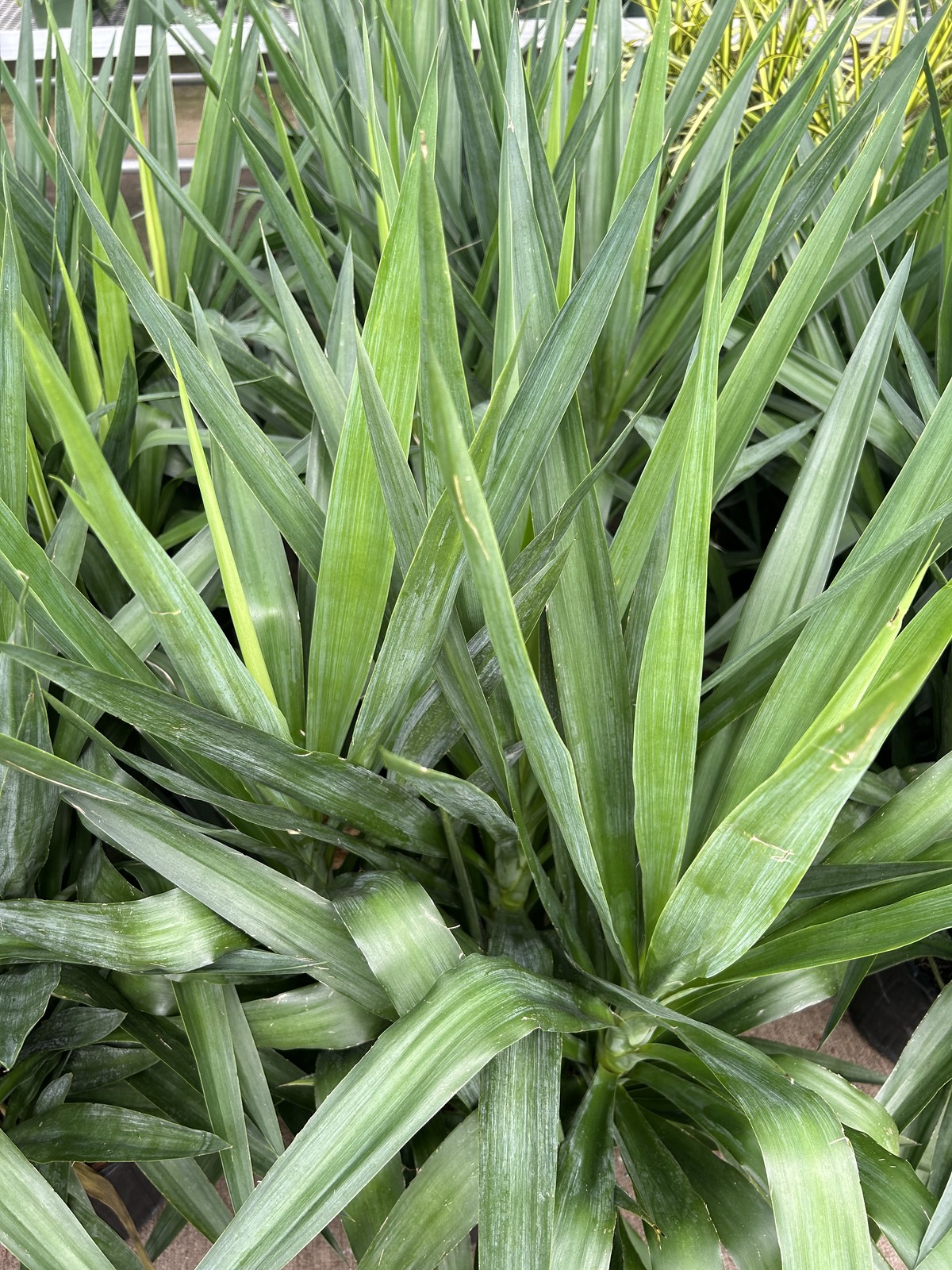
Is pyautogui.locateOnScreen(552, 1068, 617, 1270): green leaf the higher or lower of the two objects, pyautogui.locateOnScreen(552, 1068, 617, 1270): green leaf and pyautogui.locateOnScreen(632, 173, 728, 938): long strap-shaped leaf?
the lower

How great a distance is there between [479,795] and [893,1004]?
0.61 meters

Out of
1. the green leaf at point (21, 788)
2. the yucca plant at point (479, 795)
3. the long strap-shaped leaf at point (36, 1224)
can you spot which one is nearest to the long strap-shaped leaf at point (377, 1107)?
the yucca plant at point (479, 795)

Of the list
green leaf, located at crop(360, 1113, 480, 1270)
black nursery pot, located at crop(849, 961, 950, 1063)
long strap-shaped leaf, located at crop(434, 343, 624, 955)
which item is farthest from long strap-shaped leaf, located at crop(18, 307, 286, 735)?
black nursery pot, located at crop(849, 961, 950, 1063)

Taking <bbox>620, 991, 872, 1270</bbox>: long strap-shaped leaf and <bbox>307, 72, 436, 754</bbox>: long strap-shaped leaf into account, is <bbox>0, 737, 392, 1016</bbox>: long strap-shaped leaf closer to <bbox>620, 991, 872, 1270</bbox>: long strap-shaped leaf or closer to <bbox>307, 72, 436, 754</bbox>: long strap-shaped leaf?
<bbox>307, 72, 436, 754</bbox>: long strap-shaped leaf

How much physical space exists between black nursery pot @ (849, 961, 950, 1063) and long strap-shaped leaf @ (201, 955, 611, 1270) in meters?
0.54

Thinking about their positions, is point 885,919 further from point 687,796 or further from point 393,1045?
point 393,1045

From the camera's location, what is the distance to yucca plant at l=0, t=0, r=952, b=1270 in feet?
1.16

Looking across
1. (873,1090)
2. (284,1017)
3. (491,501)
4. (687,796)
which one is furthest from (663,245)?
(873,1090)

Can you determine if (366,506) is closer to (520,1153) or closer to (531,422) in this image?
(531,422)

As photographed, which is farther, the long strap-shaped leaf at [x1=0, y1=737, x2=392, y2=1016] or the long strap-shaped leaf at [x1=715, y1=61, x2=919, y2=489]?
the long strap-shaped leaf at [x1=715, y1=61, x2=919, y2=489]

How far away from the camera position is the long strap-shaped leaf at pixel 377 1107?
1.00ft

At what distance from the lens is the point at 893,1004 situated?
2.64 ft

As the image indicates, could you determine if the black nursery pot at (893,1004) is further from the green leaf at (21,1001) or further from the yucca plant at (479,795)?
the green leaf at (21,1001)

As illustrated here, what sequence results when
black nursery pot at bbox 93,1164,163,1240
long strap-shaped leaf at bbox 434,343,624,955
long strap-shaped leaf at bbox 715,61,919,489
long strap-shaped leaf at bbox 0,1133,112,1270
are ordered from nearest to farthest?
long strap-shaped leaf at bbox 434,343,624,955, long strap-shaped leaf at bbox 0,1133,112,1270, long strap-shaped leaf at bbox 715,61,919,489, black nursery pot at bbox 93,1164,163,1240
